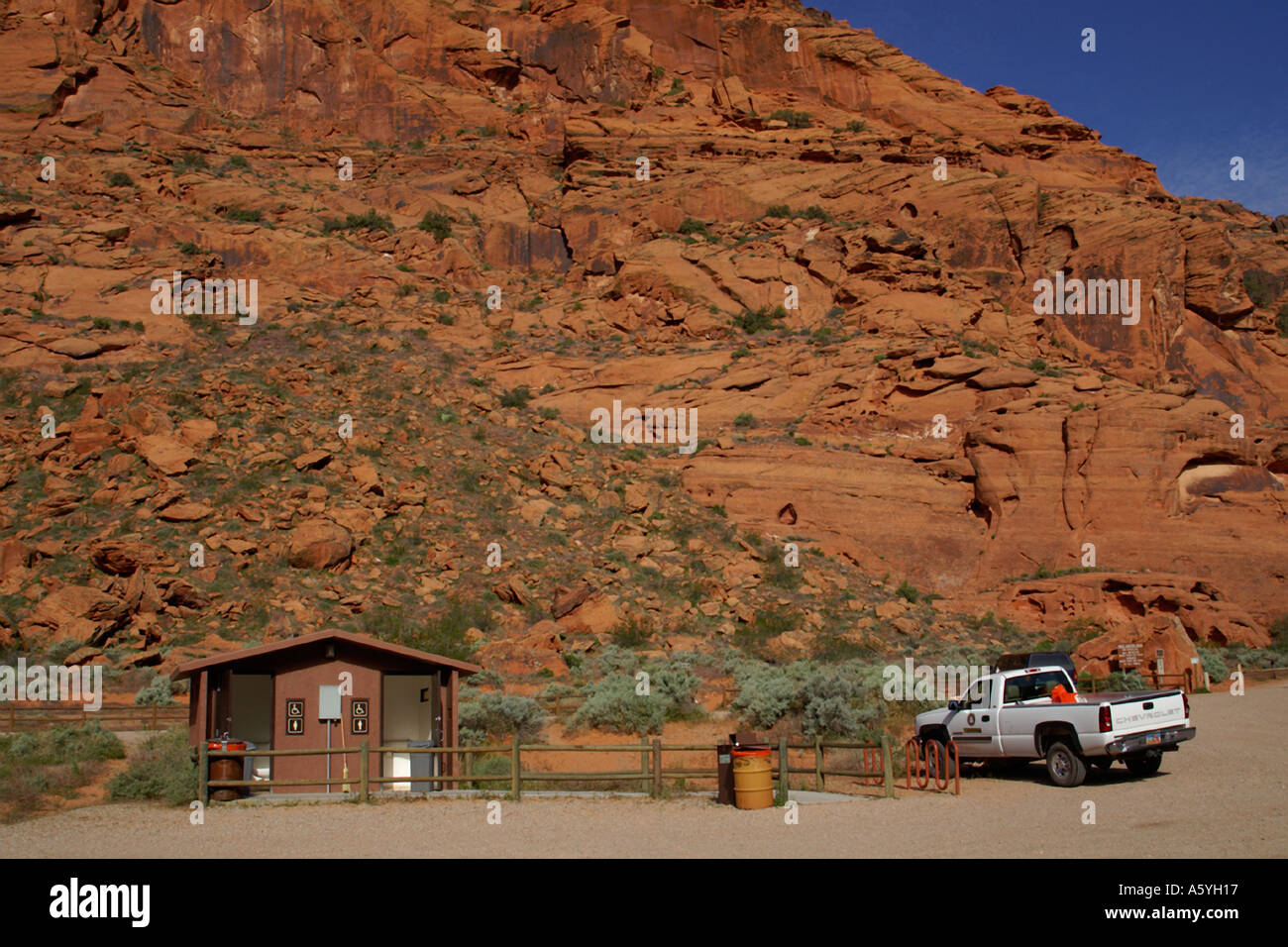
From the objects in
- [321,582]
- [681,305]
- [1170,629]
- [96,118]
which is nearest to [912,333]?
[681,305]

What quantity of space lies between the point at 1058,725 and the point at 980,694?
1869mm

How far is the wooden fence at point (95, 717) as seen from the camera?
23.5m

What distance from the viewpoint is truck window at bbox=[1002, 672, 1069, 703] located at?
687 inches

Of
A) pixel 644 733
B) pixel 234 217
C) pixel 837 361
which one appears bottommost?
pixel 644 733

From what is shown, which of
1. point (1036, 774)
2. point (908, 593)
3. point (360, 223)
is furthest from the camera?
point (360, 223)

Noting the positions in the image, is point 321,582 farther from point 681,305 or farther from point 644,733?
point 681,305

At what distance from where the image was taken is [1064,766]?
15961 mm

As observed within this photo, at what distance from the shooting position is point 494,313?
50.4 meters

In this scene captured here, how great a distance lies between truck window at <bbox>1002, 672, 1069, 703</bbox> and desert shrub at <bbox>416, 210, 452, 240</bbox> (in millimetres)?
42345

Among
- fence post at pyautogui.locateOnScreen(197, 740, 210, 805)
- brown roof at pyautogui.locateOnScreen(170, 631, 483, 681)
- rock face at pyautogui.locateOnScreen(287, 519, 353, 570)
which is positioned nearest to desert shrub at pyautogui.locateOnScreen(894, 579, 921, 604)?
rock face at pyautogui.locateOnScreen(287, 519, 353, 570)

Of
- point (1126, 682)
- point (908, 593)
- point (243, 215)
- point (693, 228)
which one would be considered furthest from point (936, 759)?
point (243, 215)

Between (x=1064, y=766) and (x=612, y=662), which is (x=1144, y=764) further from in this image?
(x=612, y=662)

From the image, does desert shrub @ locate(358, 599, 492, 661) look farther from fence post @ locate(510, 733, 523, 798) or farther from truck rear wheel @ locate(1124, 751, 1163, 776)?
truck rear wheel @ locate(1124, 751, 1163, 776)
